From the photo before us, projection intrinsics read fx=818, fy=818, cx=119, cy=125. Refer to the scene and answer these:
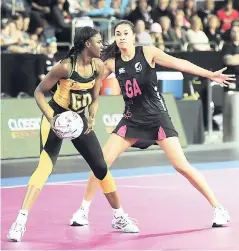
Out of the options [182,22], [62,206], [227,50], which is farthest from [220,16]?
[62,206]

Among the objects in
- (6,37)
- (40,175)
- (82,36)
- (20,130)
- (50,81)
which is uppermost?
(82,36)

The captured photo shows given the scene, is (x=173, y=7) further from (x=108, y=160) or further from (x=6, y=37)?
(x=108, y=160)

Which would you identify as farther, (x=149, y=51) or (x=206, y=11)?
(x=206, y=11)

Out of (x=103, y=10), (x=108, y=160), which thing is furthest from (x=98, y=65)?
(x=103, y=10)

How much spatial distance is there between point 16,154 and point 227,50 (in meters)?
6.05

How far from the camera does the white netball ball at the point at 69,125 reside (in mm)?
7956

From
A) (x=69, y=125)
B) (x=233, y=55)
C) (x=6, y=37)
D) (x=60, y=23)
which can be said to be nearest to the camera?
(x=69, y=125)

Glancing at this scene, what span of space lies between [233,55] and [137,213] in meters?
9.11

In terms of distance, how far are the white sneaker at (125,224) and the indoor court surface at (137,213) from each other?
0.23 feet

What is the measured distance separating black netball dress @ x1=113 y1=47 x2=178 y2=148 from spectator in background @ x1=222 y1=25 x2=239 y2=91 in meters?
9.41

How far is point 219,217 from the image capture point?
8.68 meters

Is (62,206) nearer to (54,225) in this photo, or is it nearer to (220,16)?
(54,225)

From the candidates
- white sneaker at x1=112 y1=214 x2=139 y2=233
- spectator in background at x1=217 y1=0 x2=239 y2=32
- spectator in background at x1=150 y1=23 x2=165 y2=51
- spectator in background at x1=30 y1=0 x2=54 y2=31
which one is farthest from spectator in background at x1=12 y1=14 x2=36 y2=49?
white sneaker at x1=112 y1=214 x2=139 y2=233

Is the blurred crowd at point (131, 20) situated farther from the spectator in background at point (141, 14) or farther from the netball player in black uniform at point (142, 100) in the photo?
the netball player in black uniform at point (142, 100)
